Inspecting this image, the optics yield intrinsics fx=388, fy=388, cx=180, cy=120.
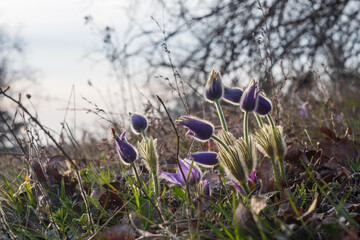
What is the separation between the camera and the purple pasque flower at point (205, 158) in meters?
1.43

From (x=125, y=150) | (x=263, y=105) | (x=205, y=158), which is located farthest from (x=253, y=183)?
(x=125, y=150)

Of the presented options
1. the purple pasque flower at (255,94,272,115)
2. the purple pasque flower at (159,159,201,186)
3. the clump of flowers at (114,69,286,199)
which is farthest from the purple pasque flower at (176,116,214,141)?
the purple pasque flower at (255,94,272,115)

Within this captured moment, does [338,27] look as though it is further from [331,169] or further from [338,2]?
[331,169]

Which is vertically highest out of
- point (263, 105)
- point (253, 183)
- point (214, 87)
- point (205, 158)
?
point (214, 87)

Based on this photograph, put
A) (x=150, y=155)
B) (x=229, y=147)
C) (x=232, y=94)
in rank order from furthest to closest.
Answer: (x=232, y=94) → (x=150, y=155) → (x=229, y=147)

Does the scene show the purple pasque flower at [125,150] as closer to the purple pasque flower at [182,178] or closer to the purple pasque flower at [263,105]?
the purple pasque flower at [182,178]

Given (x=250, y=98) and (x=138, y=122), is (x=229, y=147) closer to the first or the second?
(x=250, y=98)

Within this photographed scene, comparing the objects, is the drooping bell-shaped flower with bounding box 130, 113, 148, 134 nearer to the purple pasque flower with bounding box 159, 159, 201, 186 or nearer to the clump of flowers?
the clump of flowers

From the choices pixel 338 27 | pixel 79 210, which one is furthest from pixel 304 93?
pixel 79 210

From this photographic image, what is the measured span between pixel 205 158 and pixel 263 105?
0.30 m

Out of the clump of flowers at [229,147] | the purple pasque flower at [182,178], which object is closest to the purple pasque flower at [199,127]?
the clump of flowers at [229,147]

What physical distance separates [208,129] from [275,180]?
326 millimetres

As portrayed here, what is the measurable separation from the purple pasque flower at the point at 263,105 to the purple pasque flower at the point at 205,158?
24cm

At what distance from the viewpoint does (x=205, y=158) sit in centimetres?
145
